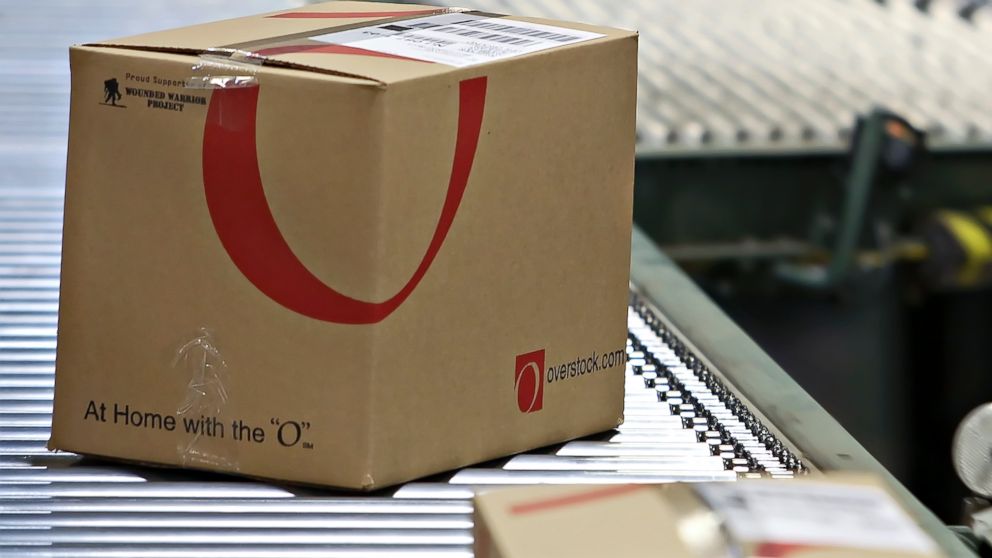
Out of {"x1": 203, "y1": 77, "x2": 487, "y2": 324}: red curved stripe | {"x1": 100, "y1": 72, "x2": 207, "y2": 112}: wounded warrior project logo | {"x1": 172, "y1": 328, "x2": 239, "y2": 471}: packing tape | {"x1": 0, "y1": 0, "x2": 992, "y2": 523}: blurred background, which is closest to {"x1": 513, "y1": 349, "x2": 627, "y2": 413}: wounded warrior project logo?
Answer: {"x1": 203, "y1": 77, "x2": 487, "y2": 324}: red curved stripe

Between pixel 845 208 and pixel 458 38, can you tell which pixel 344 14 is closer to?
pixel 458 38

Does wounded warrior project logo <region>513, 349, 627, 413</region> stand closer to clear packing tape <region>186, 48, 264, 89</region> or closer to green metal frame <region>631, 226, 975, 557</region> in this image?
green metal frame <region>631, 226, 975, 557</region>

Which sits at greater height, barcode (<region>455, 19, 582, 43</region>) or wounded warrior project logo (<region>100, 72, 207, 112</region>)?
barcode (<region>455, 19, 582, 43</region>)

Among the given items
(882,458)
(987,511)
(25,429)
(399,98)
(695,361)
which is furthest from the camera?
(882,458)

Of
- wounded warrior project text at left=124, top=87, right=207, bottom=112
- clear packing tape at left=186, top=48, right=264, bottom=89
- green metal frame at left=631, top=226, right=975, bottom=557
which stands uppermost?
clear packing tape at left=186, top=48, right=264, bottom=89

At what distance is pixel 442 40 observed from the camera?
3.67 feet

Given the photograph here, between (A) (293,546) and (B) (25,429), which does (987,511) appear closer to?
(A) (293,546)

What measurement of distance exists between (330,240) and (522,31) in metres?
0.29

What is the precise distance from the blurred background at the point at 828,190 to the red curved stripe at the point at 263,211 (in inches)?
57.6

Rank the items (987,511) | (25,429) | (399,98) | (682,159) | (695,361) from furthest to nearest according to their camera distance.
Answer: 1. (682,159)
2. (695,361)
3. (25,429)
4. (987,511)
5. (399,98)

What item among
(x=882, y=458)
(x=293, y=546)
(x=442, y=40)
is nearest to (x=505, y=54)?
(x=442, y=40)

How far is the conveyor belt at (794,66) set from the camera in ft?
9.33

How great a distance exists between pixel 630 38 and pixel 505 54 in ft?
0.46

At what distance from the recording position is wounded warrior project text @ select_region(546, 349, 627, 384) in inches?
45.5
